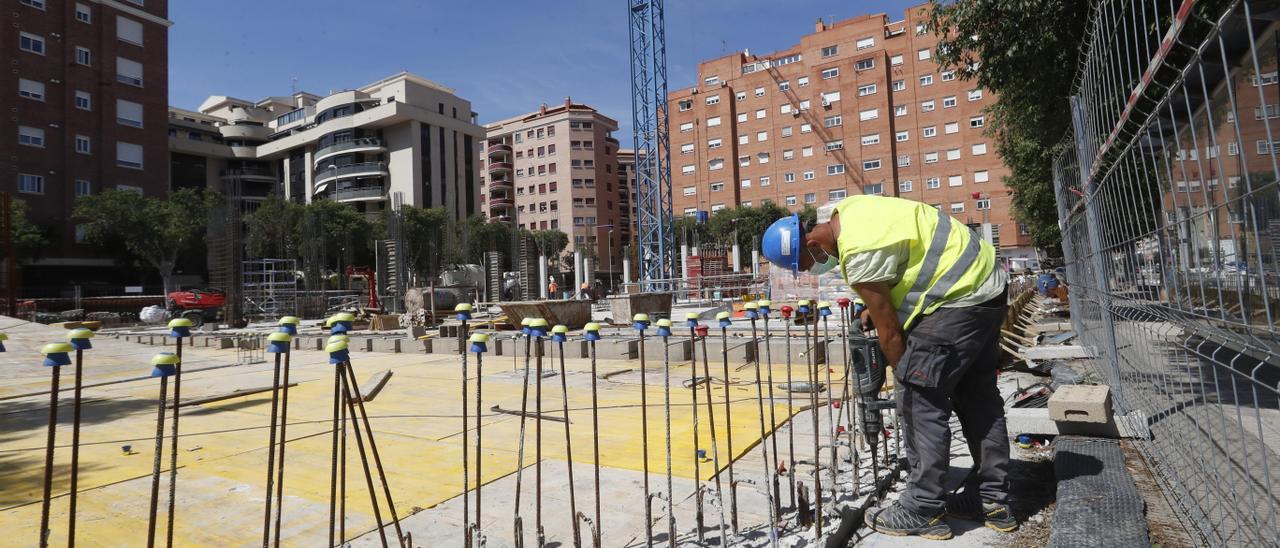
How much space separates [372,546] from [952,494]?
2.58m

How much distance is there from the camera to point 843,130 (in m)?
50.7

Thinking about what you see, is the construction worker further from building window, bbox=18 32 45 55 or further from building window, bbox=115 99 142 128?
building window, bbox=115 99 142 128

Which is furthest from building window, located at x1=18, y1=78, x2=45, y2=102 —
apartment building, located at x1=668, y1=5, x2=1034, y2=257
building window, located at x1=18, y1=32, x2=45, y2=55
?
apartment building, located at x1=668, y1=5, x2=1034, y2=257

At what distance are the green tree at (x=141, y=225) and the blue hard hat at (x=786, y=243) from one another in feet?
125

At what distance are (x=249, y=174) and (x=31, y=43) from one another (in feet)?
85.6

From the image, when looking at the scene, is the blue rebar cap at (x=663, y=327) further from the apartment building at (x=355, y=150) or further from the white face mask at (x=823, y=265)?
the apartment building at (x=355, y=150)

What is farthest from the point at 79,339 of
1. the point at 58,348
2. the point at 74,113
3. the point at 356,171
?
the point at 356,171

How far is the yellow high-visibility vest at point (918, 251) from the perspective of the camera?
8.39ft

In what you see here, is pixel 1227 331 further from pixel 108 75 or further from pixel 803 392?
pixel 108 75

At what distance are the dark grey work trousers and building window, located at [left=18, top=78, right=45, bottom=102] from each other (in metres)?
47.9

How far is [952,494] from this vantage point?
115 inches

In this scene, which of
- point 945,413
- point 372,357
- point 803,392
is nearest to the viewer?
point 945,413

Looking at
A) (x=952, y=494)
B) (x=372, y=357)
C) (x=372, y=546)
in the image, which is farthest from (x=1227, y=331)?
(x=372, y=357)

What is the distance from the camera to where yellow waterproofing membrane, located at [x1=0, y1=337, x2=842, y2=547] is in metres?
3.48
